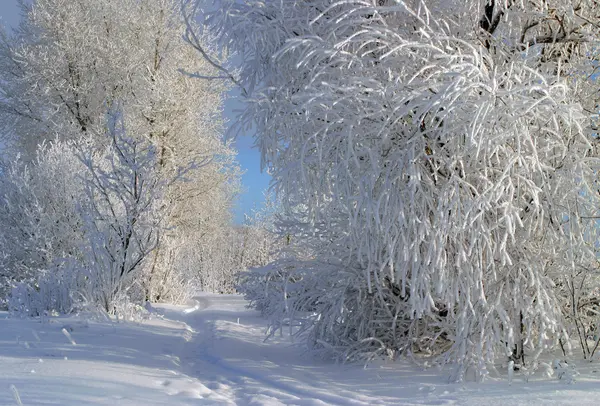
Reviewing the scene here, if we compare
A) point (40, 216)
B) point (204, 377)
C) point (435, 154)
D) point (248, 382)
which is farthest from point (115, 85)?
point (435, 154)

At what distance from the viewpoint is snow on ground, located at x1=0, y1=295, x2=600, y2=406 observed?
10.5 feet

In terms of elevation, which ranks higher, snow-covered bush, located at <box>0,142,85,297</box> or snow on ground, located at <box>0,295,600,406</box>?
snow-covered bush, located at <box>0,142,85,297</box>

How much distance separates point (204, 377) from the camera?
160 inches

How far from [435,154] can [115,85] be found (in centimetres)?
1319

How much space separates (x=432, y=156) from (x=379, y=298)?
1.59 meters

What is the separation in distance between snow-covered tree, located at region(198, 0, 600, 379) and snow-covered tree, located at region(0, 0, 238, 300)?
9.23 metres

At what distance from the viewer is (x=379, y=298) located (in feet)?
15.4

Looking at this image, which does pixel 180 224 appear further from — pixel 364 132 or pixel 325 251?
pixel 364 132

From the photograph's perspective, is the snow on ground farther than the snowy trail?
No

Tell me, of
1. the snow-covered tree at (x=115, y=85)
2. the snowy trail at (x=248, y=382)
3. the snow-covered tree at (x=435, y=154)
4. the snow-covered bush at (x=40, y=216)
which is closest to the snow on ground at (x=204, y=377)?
the snowy trail at (x=248, y=382)

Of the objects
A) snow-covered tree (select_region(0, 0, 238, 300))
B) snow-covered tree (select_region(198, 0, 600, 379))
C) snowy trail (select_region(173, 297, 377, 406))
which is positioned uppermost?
snow-covered tree (select_region(0, 0, 238, 300))

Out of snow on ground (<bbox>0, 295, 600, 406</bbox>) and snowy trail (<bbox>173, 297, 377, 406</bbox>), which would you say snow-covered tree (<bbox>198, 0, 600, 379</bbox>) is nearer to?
snow on ground (<bbox>0, 295, 600, 406</bbox>)

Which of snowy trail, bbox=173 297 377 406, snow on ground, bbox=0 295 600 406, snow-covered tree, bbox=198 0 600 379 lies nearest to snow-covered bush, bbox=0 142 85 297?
snow on ground, bbox=0 295 600 406

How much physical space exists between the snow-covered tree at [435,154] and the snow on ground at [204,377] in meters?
0.33
